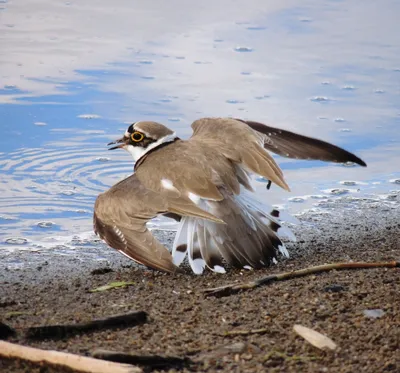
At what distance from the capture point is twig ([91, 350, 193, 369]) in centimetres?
363

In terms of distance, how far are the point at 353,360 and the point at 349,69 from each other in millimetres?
7089

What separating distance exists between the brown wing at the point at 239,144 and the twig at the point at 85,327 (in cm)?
173

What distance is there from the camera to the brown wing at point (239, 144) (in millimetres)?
5902

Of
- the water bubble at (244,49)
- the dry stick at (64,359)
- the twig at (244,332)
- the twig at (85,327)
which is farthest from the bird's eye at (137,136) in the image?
→ the water bubble at (244,49)

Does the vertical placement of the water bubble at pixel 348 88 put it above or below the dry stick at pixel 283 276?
below

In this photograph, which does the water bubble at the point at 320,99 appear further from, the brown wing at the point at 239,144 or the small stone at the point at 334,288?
the small stone at the point at 334,288

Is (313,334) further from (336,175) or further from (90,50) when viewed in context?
(90,50)

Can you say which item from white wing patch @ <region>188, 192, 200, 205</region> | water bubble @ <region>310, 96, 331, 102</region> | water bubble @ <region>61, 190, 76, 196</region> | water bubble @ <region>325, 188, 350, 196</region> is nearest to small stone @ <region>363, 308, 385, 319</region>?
white wing patch @ <region>188, 192, 200, 205</region>

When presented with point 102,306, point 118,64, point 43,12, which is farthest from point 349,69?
point 102,306

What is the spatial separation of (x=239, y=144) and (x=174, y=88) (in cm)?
360

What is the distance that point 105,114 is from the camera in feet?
29.5

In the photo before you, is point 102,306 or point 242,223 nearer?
point 102,306

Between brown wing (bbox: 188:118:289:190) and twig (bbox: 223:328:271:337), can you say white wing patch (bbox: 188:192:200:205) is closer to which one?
brown wing (bbox: 188:118:289:190)

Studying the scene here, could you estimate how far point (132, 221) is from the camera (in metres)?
5.77
